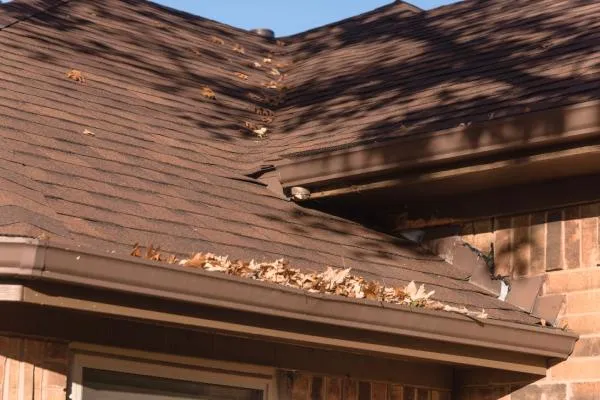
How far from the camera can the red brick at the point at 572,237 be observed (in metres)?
7.66

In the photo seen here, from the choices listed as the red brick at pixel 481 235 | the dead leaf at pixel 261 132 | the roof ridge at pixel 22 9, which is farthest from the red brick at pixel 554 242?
the roof ridge at pixel 22 9

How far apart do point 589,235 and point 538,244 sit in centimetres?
38

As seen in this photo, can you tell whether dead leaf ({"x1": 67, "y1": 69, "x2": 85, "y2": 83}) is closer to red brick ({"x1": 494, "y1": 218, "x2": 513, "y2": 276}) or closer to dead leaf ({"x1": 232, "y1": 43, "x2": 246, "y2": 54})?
red brick ({"x1": 494, "y1": 218, "x2": 513, "y2": 276})

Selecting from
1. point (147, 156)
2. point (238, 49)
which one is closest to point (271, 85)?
point (238, 49)

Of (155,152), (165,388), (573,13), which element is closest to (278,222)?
(155,152)

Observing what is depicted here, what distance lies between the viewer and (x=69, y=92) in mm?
8781

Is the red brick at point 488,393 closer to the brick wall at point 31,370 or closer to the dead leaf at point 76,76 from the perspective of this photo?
the brick wall at point 31,370

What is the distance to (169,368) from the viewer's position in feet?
21.5

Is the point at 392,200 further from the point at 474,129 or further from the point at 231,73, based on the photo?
the point at 231,73

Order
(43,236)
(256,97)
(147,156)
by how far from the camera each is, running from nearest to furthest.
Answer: (43,236)
(147,156)
(256,97)

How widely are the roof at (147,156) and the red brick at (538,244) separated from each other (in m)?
0.30

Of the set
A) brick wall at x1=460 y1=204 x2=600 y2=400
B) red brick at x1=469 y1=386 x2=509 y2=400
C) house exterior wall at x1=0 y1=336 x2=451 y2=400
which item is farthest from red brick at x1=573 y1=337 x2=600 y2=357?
house exterior wall at x1=0 y1=336 x2=451 y2=400

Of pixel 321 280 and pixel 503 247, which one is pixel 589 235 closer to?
pixel 503 247

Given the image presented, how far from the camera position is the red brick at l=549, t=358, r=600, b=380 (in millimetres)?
7457
